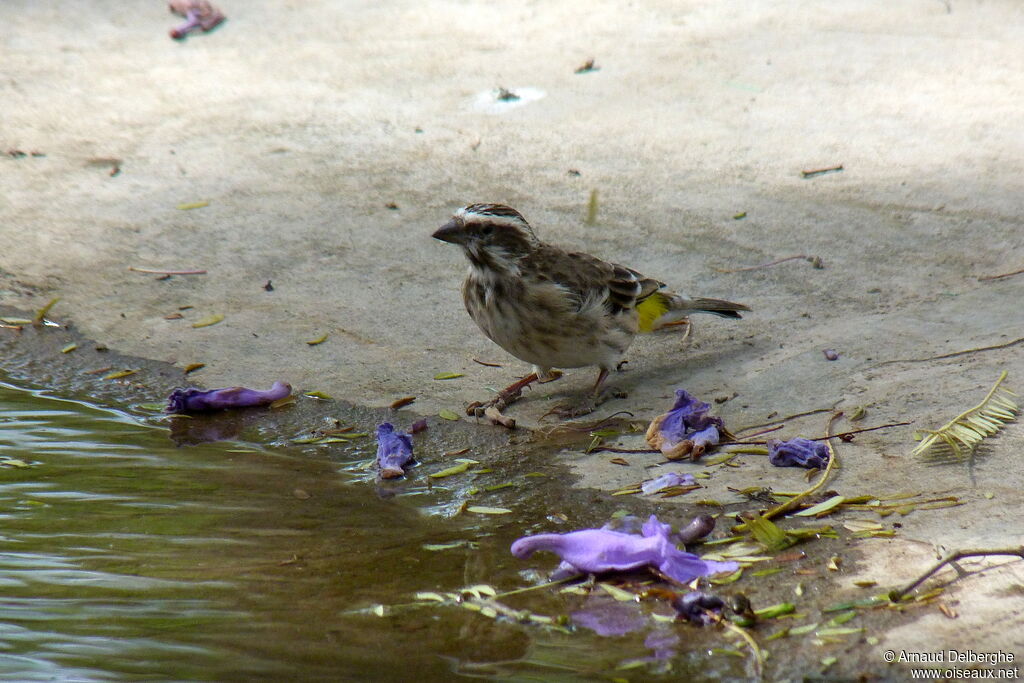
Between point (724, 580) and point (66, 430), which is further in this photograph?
point (66, 430)

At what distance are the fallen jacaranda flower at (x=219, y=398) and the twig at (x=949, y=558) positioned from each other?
9.87 ft

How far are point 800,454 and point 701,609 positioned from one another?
1.14 meters

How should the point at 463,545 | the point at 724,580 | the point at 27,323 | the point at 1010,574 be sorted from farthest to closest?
the point at 27,323
the point at 463,545
the point at 724,580
the point at 1010,574

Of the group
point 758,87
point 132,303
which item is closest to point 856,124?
point 758,87

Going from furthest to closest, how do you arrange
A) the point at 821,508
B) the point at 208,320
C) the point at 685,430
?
the point at 208,320 < the point at 685,430 < the point at 821,508

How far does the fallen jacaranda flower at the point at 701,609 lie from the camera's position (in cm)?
311

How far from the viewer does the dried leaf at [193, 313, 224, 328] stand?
19.2 ft

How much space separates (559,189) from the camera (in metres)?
7.06

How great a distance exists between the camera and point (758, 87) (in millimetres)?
8141

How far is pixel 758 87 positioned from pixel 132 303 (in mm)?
4586

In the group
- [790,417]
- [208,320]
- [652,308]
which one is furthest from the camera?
[208,320]

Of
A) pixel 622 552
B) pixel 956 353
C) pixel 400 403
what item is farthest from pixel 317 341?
pixel 956 353

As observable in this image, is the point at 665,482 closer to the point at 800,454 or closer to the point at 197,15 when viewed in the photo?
the point at 800,454

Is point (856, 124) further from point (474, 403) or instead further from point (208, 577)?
point (208, 577)
